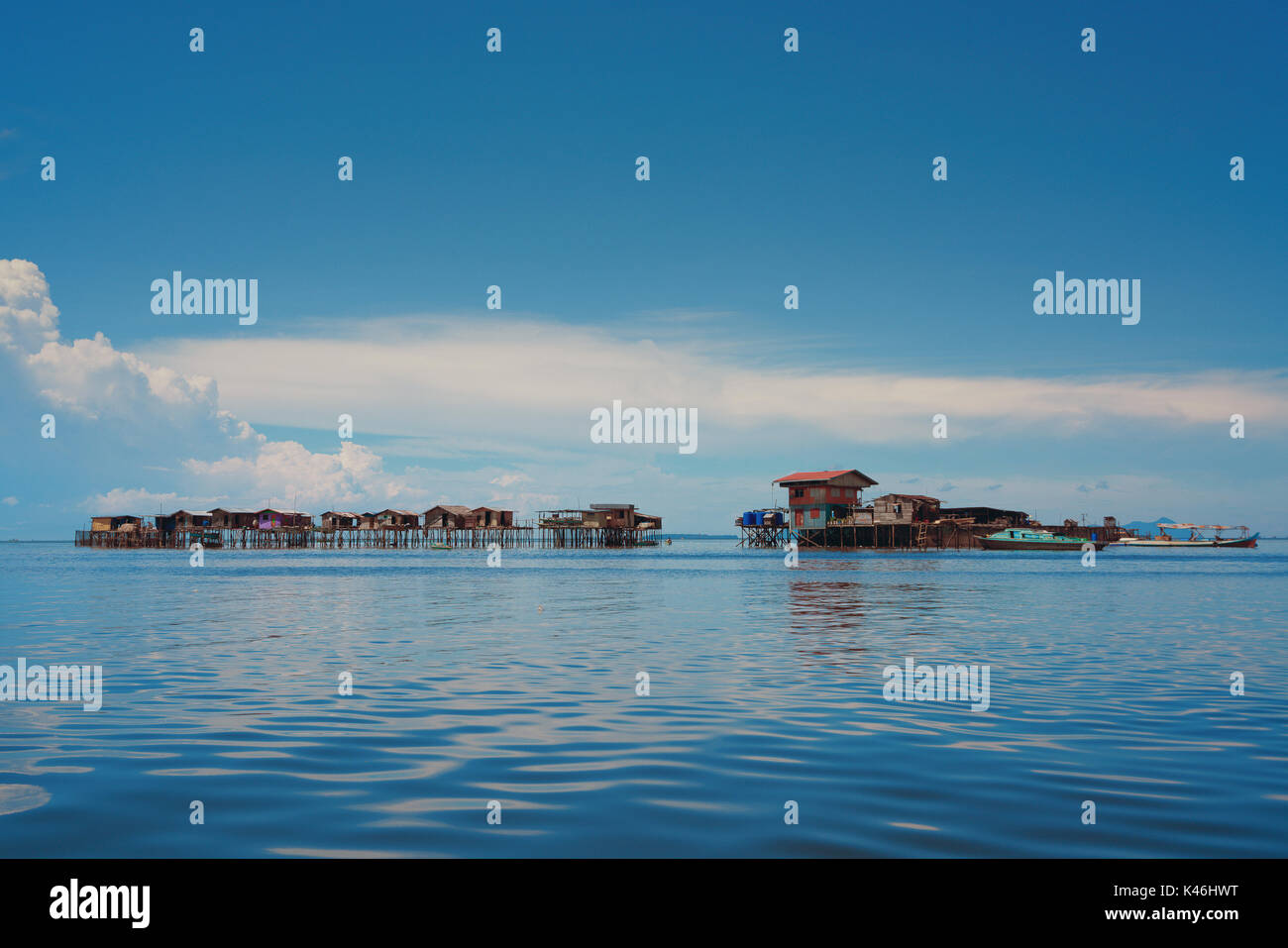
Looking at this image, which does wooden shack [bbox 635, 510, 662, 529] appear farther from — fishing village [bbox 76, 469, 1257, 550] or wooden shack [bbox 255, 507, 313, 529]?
wooden shack [bbox 255, 507, 313, 529]

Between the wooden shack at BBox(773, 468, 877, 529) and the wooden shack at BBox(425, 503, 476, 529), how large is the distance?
58.2m

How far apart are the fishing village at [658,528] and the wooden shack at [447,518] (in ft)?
0.56

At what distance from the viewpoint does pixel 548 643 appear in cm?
2006

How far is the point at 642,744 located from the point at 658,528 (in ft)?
465

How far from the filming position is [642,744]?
9.95 meters

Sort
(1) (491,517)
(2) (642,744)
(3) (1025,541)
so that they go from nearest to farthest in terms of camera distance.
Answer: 1. (2) (642,744)
2. (3) (1025,541)
3. (1) (491,517)

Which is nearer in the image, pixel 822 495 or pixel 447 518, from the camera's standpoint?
pixel 822 495

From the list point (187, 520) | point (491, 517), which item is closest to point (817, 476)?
point (491, 517)

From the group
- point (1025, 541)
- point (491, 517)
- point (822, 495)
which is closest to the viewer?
point (822, 495)

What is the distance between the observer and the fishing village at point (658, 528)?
110 meters

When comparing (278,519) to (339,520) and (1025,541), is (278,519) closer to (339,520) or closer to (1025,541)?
(339,520)

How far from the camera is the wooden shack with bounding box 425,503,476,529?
141 m
